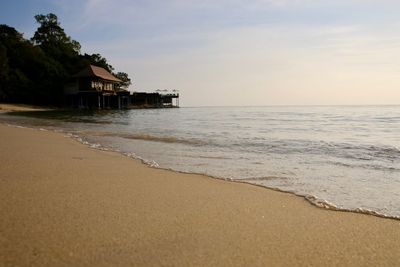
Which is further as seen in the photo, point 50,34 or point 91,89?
point 50,34

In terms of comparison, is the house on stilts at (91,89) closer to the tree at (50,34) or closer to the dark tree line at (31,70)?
the dark tree line at (31,70)

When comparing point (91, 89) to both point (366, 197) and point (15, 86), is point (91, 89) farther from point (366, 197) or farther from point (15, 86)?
point (366, 197)

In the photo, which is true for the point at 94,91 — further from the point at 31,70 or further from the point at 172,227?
the point at 172,227

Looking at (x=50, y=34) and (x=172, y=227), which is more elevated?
(x=50, y=34)

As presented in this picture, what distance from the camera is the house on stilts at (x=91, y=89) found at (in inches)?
2060

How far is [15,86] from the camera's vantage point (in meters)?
51.9

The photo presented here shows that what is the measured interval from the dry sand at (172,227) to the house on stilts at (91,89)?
1960 inches

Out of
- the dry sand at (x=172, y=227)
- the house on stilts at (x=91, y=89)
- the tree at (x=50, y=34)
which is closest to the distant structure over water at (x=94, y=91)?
the house on stilts at (x=91, y=89)

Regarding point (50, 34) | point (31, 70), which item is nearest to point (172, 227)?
point (31, 70)

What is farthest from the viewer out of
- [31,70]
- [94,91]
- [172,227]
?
[31,70]

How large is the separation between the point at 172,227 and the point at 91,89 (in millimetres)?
52086

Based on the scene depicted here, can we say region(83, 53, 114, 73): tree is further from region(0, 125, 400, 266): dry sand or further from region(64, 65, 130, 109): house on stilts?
region(0, 125, 400, 266): dry sand

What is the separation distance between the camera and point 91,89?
52219 millimetres

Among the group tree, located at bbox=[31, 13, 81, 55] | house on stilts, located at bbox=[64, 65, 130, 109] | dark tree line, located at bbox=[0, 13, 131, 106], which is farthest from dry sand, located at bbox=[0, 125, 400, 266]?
tree, located at bbox=[31, 13, 81, 55]
